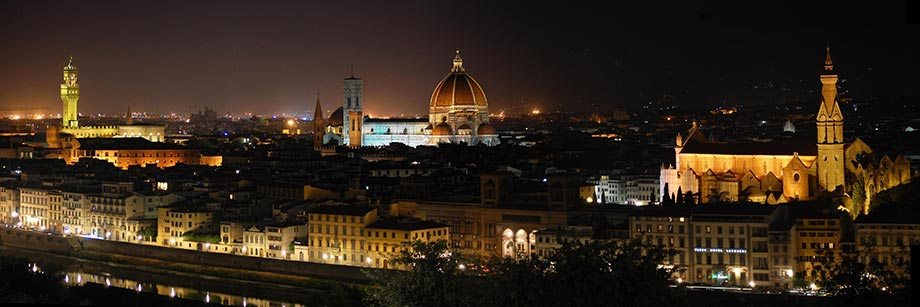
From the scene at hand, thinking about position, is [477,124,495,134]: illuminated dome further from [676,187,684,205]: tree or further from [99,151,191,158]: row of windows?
[676,187,684,205]: tree

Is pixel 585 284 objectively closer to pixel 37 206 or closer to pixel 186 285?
pixel 186 285

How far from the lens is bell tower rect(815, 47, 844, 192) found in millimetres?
20016

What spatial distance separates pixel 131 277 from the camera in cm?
2011

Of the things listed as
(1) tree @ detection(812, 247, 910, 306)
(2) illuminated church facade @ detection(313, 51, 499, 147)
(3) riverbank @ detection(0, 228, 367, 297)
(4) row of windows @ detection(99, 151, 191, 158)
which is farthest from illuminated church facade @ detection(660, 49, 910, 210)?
(2) illuminated church facade @ detection(313, 51, 499, 147)

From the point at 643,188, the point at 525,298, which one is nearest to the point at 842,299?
the point at 525,298

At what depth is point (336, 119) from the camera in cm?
4934

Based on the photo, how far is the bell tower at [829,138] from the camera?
20016 millimetres

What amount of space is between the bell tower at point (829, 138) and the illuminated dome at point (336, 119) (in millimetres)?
29871

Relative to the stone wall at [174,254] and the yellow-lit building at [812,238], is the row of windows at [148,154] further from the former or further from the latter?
the yellow-lit building at [812,238]

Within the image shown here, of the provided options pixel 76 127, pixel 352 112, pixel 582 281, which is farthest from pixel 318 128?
pixel 582 281

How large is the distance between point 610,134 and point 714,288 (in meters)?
33.2

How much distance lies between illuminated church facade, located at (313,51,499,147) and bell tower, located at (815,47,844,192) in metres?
22.6

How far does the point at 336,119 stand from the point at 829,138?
30487mm

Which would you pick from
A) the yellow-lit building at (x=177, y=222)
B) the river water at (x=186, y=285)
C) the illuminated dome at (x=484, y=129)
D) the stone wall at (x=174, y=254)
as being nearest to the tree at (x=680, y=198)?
the stone wall at (x=174, y=254)
